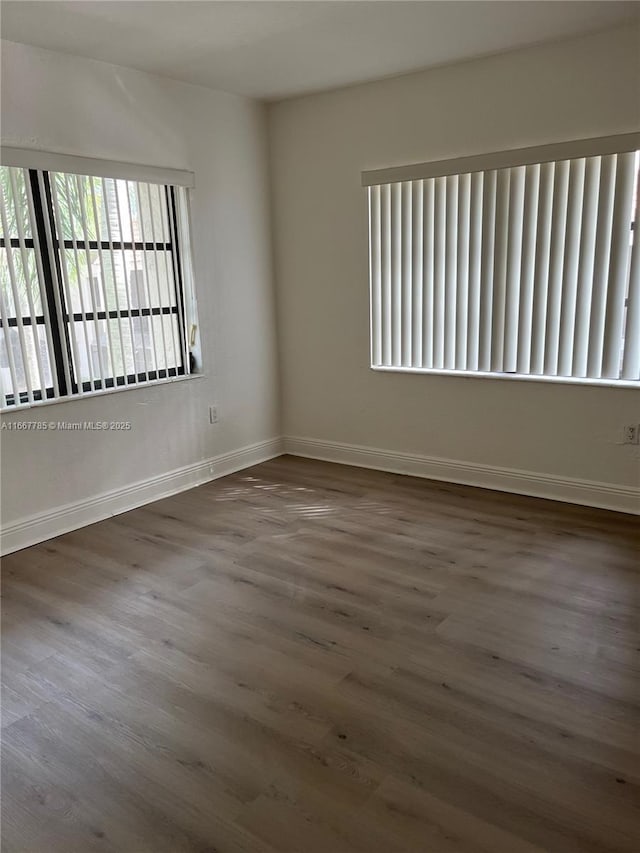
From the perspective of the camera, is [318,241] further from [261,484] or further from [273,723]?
[273,723]

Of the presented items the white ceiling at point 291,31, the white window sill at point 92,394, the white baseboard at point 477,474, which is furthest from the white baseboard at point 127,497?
the white ceiling at point 291,31

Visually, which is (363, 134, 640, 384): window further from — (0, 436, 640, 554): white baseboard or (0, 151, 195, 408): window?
(0, 151, 195, 408): window

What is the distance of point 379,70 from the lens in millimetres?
3734

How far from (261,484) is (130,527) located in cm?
96

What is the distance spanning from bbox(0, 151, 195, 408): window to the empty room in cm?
2

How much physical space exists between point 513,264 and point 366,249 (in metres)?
1.00

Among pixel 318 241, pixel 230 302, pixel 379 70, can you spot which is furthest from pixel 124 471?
pixel 379 70

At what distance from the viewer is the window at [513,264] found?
337 cm

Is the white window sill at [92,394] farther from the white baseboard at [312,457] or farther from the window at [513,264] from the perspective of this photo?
the window at [513,264]

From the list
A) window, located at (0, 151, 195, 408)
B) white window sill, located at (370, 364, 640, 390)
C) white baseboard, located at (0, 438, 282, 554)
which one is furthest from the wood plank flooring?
window, located at (0, 151, 195, 408)

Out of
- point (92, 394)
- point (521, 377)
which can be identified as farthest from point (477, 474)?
point (92, 394)

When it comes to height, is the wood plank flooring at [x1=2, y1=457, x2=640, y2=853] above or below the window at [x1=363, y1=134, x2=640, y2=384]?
below

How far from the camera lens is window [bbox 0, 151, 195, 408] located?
10.5 ft

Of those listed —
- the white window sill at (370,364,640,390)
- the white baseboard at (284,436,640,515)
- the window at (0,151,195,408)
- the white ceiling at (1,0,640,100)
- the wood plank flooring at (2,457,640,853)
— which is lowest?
the wood plank flooring at (2,457,640,853)
